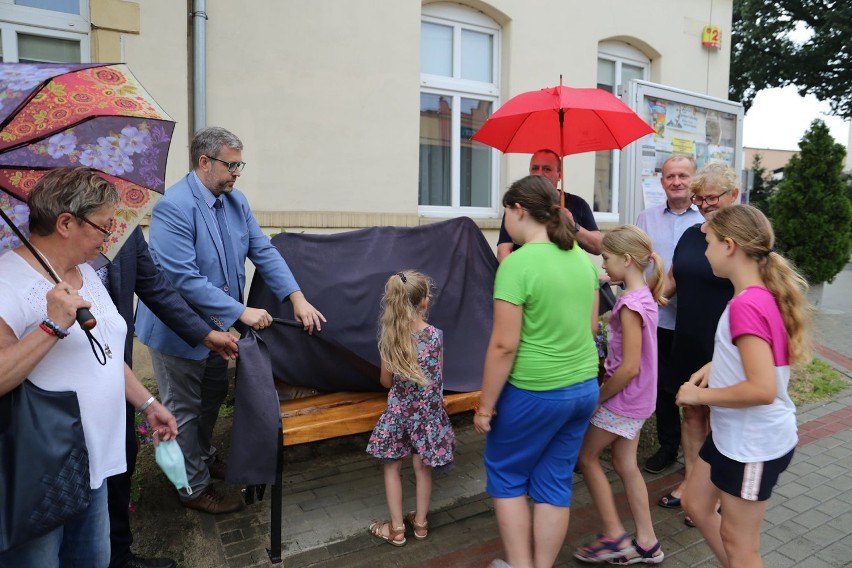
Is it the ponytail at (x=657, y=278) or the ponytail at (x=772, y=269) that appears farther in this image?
the ponytail at (x=657, y=278)

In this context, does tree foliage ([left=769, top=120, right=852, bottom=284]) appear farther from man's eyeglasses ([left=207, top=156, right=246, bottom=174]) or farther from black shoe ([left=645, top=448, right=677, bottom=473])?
man's eyeglasses ([left=207, top=156, right=246, bottom=174])

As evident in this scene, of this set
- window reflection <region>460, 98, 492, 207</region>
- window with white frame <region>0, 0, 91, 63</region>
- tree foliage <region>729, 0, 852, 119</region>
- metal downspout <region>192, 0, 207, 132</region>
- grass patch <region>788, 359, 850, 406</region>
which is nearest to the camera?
window with white frame <region>0, 0, 91, 63</region>

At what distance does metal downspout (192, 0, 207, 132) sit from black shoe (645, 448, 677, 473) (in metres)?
4.51

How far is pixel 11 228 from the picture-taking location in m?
1.89

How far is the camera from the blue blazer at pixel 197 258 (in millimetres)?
3150

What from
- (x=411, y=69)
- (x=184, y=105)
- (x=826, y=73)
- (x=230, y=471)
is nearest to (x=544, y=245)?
(x=230, y=471)

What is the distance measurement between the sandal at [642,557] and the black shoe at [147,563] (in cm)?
216

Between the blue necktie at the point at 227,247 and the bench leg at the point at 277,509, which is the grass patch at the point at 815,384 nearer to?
the bench leg at the point at 277,509

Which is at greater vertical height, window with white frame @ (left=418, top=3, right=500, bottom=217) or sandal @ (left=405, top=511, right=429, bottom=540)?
window with white frame @ (left=418, top=3, right=500, bottom=217)

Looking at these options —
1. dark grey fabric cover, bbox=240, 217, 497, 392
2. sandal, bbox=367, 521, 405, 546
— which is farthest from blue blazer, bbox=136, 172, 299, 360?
sandal, bbox=367, 521, 405, 546

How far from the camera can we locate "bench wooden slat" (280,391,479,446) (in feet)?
10.4

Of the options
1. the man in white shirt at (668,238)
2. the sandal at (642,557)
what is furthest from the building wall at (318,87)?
the sandal at (642,557)

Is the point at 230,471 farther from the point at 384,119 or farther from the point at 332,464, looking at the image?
the point at 384,119

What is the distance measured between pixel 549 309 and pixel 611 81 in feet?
23.1
